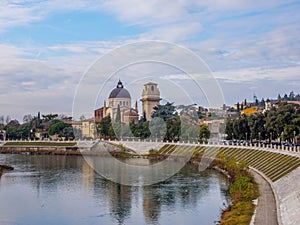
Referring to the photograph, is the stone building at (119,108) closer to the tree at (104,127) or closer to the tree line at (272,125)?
the tree at (104,127)

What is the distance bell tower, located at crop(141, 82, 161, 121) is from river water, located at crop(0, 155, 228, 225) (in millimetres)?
48339

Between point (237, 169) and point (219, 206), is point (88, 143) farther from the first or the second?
point (219, 206)

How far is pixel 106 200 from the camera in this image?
2736cm

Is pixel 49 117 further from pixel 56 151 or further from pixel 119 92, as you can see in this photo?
pixel 56 151

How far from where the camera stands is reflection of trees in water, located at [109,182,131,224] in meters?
23.6

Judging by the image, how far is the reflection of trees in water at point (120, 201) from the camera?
23580 millimetres

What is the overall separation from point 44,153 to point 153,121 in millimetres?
17298

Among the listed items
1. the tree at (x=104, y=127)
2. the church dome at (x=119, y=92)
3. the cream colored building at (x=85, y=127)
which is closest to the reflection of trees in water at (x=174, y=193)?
the tree at (x=104, y=127)

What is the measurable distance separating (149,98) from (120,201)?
62076mm

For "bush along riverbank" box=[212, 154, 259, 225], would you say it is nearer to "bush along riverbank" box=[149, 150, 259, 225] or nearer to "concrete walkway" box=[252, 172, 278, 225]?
"bush along riverbank" box=[149, 150, 259, 225]

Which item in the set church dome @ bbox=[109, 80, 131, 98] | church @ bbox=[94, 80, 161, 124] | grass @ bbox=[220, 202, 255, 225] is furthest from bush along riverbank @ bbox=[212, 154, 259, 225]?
church dome @ bbox=[109, 80, 131, 98]

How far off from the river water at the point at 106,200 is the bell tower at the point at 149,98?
4834 cm

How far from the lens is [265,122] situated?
49.3 meters

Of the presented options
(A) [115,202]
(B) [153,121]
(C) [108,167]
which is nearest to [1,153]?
(B) [153,121]
